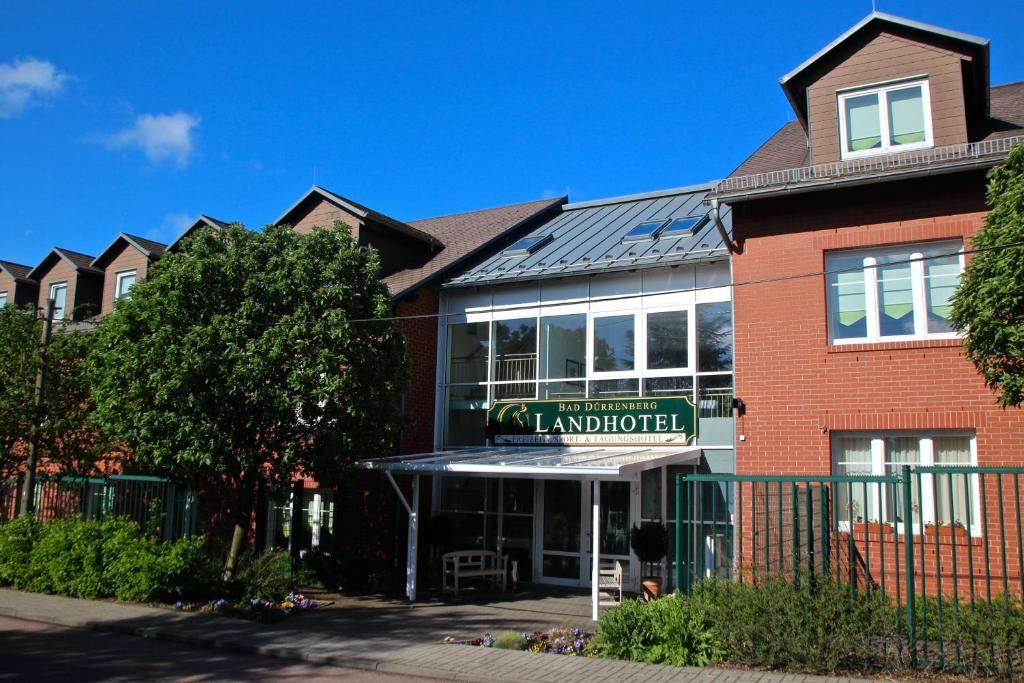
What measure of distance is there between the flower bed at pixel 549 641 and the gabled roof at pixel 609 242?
7399mm

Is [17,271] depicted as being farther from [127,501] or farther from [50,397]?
[127,501]

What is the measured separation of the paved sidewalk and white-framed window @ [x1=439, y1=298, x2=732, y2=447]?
5.50 metres

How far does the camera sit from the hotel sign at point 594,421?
49.3ft

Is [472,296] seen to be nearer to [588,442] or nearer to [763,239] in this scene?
[588,442]

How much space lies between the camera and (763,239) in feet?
44.0

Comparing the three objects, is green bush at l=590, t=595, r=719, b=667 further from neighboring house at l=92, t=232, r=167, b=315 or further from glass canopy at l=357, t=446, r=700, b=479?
neighboring house at l=92, t=232, r=167, b=315

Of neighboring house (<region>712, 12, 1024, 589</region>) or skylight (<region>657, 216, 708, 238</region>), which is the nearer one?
neighboring house (<region>712, 12, 1024, 589</region>)

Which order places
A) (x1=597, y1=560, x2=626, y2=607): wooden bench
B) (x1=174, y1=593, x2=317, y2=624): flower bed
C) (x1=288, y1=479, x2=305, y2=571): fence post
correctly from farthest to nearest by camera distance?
(x1=288, y1=479, x2=305, y2=571): fence post
(x1=597, y1=560, x2=626, y2=607): wooden bench
(x1=174, y1=593, x2=317, y2=624): flower bed

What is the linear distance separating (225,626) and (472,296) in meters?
8.76

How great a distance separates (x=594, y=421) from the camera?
52.5 ft

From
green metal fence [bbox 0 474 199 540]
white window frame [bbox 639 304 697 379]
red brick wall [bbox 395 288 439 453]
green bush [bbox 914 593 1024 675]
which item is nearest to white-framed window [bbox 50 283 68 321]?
green metal fence [bbox 0 474 199 540]

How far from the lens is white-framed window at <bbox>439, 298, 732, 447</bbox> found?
15.1 meters

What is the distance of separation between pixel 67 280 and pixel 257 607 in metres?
16.2

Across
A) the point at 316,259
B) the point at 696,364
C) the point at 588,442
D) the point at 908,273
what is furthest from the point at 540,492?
the point at 908,273
